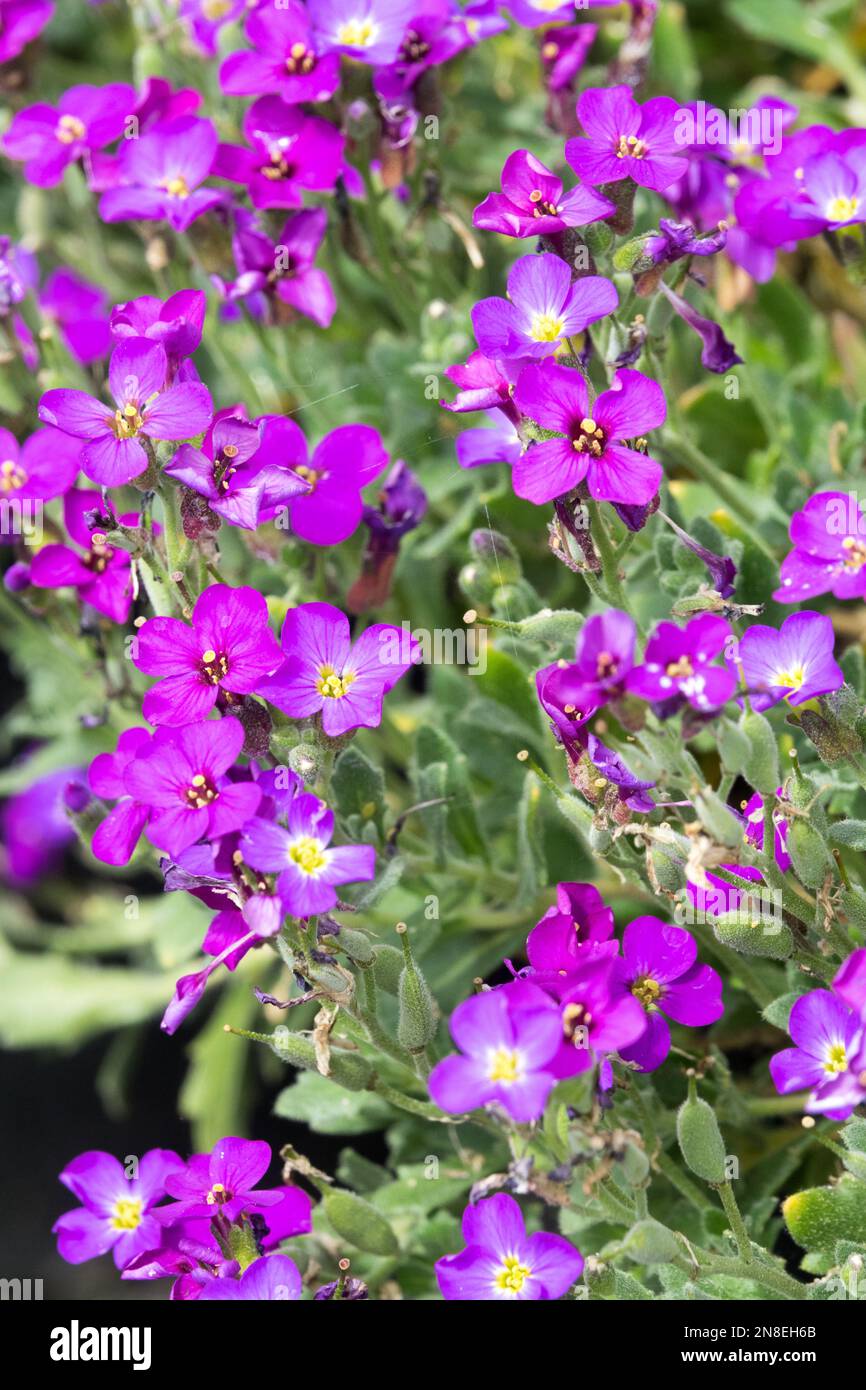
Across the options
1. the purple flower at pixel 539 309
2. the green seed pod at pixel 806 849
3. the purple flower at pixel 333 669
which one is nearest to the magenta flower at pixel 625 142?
the purple flower at pixel 539 309

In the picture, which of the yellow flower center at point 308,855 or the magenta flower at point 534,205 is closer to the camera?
the yellow flower center at point 308,855

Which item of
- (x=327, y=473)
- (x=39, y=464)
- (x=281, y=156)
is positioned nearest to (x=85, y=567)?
(x=39, y=464)

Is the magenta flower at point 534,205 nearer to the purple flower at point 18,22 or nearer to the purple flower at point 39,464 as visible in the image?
the purple flower at point 39,464

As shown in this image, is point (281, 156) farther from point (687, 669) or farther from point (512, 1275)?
point (512, 1275)

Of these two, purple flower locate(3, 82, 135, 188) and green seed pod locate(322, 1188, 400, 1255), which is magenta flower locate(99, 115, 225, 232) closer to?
purple flower locate(3, 82, 135, 188)

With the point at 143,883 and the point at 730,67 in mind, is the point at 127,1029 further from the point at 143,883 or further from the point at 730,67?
the point at 730,67

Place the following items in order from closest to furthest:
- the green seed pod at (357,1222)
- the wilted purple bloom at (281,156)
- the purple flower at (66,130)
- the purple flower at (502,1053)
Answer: the purple flower at (502,1053)
the green seed pod at (357,1222)
the wilted purple bloom at (281,156)
the purple flower at (66,130)
